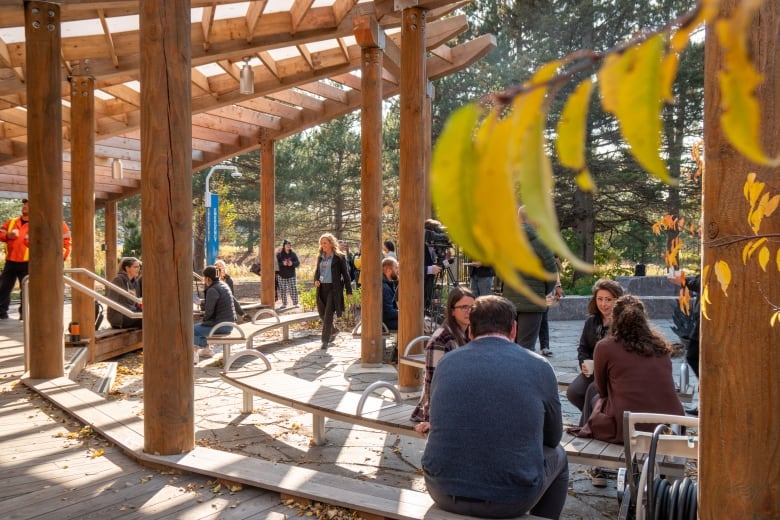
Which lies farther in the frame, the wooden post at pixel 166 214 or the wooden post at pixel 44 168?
the wooden post at pixel 44 168

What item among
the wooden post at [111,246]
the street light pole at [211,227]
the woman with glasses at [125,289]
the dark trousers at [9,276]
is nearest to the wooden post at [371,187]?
the woman with glasses at [125,289]

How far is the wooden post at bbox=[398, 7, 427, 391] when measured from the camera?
6.30 m

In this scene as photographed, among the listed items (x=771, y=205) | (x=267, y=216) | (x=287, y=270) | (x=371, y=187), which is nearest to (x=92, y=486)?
(x=771, y=205)

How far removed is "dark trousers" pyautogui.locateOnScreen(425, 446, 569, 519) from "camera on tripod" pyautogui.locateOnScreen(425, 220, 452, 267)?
5.76 metres

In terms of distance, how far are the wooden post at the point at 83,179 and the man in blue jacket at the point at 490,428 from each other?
→ 633 centimetres

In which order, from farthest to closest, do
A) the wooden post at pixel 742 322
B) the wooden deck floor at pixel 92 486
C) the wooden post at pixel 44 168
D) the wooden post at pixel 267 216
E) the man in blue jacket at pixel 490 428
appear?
1. the wooden post at pixel 267 216
2. the wooden post at pixel 44 168
3. the wooden deck floor at pixel 92 486
4. the man in blue jacket at pixel 490 428
5. the wooden post at pixel 742 322

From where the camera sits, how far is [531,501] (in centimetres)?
297

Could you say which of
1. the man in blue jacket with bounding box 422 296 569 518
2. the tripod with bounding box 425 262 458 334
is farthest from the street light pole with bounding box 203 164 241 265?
the man in blue jacket with bounding box 422 296 569 518

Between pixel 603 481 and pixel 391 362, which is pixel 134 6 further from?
pixel 603 481

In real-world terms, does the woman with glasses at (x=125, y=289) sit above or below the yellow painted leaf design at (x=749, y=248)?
below

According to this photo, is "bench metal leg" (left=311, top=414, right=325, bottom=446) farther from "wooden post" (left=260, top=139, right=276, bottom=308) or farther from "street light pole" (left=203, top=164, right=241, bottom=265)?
"street light pole" (left=203, top=164, right=241, bottom=265)

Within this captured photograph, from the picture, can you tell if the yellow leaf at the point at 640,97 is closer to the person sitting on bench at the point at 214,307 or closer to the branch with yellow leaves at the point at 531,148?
the branch with yellow leaves at the point at 531,148

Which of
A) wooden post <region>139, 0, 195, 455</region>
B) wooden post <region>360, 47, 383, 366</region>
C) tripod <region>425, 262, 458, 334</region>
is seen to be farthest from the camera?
tripod <region>425, 262, 458, 334</region>

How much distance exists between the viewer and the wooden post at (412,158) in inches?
248
